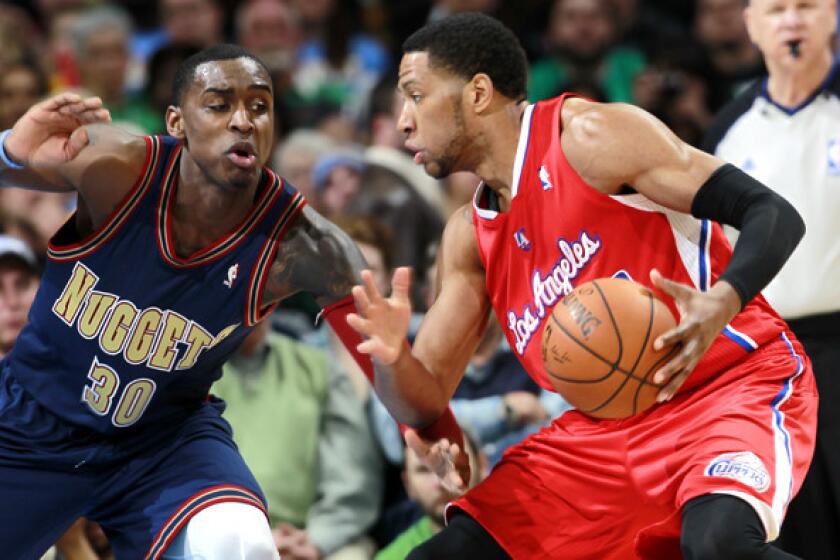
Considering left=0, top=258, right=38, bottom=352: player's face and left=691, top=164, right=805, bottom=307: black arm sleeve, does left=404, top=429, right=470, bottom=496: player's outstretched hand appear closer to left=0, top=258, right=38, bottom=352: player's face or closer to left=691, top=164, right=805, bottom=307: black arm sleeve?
left=691, top=164, right=805, bottom=307: black arm sleeve

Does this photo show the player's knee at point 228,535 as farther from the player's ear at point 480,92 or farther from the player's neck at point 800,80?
the player's neck at point 800,80

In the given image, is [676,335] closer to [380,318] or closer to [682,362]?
[682,362]

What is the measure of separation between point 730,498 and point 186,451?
177 cm

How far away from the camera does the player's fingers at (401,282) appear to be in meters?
3.86

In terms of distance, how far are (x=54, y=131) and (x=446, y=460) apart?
1600 millimetres

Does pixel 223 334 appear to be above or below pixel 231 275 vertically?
below

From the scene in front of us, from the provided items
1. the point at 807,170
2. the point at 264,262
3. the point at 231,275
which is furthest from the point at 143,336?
the point at 807,170

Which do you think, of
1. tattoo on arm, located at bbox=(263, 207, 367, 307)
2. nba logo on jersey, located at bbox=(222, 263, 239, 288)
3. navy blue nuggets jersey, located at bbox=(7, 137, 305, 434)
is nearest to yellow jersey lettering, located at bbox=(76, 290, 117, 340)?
navy blue nuggets jersey, located at bbox=(7, 137, 305, 434)

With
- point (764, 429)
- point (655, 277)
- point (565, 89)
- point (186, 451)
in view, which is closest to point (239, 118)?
point (186, 451)

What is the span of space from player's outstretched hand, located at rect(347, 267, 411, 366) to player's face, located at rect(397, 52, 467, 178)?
0.51 meters

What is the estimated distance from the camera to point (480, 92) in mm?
4250

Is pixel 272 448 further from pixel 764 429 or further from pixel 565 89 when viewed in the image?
pixel 565 89

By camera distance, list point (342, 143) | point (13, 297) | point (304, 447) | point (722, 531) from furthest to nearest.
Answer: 1. point (342, 143)
2. point (304, 447)
3. point (13, 297)
4. point (722, 531)

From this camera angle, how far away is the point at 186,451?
4.30m
